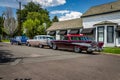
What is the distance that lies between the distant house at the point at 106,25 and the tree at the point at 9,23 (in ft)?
133

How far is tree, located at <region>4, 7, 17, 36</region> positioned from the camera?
2549 inches

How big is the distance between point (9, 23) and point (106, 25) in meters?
45.9

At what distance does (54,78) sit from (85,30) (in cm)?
2376

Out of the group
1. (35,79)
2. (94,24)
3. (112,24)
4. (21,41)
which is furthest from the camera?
(21,41)

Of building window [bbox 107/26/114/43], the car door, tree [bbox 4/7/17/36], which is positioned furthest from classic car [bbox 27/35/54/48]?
tree [bbox 4/7/17/36]

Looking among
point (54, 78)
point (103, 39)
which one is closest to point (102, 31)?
point (103, 39)

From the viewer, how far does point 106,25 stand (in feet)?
88.6

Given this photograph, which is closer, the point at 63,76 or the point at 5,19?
the point at 63,76

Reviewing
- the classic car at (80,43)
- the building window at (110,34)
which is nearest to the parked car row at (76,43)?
the classic car at (80,43)

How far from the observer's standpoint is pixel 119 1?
29516 millimetres

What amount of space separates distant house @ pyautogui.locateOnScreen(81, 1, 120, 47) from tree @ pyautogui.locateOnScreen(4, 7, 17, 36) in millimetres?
40511

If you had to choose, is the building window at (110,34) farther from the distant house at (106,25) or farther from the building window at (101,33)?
the building window at (101,33)

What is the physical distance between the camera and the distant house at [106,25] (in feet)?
87.0

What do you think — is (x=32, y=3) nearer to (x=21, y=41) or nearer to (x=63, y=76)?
(x=21, y=41)
